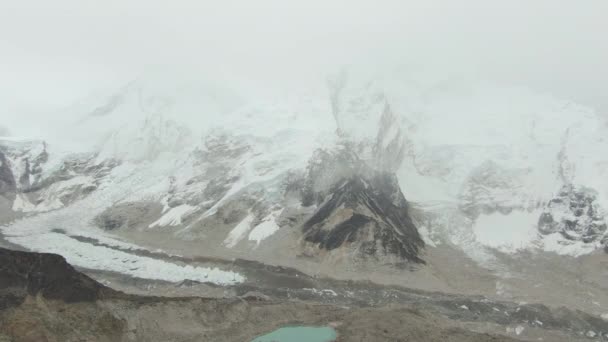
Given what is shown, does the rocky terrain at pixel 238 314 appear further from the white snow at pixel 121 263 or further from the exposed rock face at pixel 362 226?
the exposed rock face at pixel 362 226

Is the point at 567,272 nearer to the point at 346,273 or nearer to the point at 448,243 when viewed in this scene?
the point at 448,243

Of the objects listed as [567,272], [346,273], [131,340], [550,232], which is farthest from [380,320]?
[550,232]

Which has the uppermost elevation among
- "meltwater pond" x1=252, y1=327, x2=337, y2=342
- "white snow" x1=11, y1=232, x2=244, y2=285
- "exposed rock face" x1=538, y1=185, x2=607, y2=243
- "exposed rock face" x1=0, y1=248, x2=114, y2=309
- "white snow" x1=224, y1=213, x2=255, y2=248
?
"exposed rock face" x1=0, y1=248, x2=114, y2=309

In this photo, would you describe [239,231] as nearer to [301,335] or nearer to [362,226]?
[362,226]

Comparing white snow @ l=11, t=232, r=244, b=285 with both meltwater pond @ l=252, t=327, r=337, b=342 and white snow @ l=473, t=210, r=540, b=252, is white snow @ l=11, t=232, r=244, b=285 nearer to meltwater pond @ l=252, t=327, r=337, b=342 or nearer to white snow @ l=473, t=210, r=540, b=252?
meltwater pond @ l=252, t=327, r=337, b=342

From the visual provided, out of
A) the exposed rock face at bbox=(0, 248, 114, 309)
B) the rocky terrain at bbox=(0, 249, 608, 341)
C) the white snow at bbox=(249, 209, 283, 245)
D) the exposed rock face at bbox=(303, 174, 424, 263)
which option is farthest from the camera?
the white snow at bbox=(249, 209, 283, 245)

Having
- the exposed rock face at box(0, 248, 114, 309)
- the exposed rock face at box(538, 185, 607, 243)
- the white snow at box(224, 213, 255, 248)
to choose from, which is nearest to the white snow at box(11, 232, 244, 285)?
the white snow at box(224, 213, 255, 248)

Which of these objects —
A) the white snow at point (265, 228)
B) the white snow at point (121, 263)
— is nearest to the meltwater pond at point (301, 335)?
the white snow at point (121, 263)
